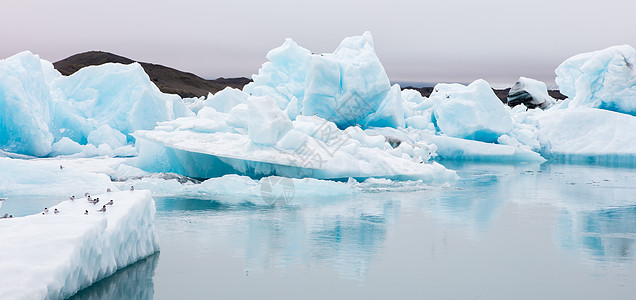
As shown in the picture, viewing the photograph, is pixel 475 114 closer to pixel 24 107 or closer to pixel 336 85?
pixel 336 85

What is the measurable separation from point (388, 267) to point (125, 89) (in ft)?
58.0

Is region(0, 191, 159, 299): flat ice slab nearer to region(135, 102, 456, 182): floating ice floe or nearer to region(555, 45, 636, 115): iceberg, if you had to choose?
region(135, 102, 456, 182): floating ice floe

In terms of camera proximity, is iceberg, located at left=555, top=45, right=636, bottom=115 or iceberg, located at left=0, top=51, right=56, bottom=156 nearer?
iceberg, located at left=0, top=51, right=56, bottom=156

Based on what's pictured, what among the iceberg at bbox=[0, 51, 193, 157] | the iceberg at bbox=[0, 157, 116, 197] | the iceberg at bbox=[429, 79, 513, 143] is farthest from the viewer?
the iceberg at bbox=[429, 79, 513, 143]

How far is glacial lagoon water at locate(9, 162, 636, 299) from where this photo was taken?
6.68 meters

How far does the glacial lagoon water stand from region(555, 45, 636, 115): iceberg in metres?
15.5

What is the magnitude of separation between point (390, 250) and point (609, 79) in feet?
76.9

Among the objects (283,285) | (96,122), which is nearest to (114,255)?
(283,285)

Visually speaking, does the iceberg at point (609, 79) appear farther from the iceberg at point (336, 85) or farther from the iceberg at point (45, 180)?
the iceberg at point (45, 180)

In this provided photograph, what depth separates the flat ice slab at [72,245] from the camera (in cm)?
515

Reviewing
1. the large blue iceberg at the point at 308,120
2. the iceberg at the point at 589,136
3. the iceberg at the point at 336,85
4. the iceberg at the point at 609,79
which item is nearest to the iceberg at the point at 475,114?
the large blue iceberg at the point at 308,120

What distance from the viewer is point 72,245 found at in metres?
5.62

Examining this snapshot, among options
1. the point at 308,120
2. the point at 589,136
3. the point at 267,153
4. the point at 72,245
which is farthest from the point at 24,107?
the point at 589,136

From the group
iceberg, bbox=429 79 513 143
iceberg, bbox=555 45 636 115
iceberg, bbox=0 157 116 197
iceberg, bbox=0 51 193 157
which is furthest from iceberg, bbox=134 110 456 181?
iceberg, bbox=555 45 636 115
